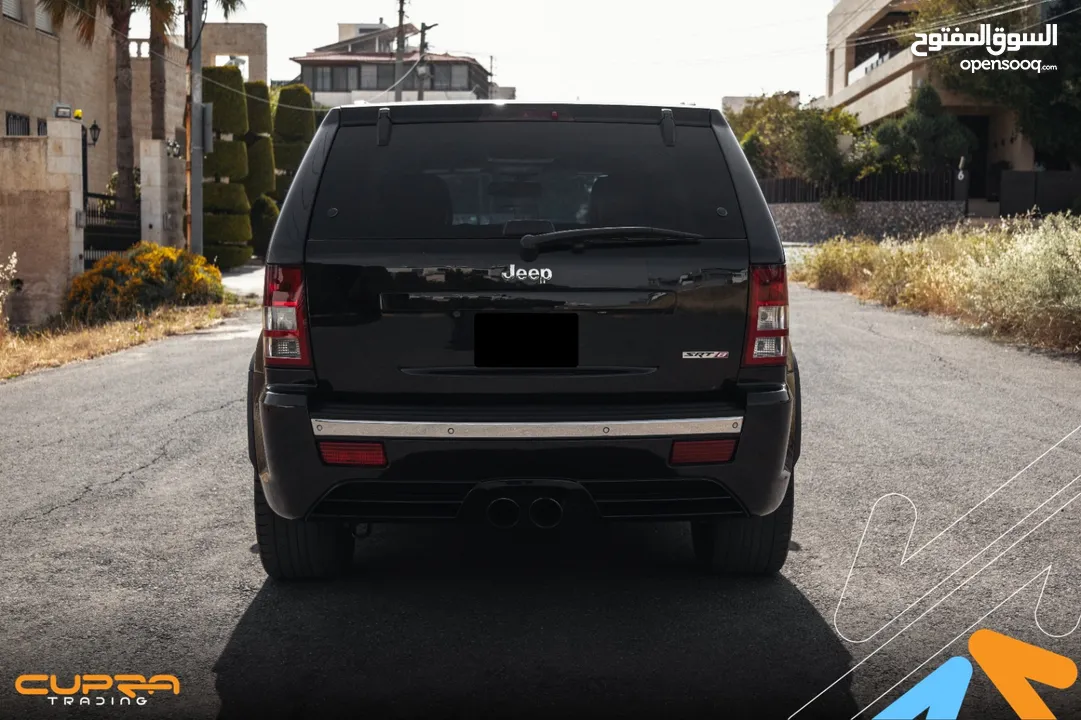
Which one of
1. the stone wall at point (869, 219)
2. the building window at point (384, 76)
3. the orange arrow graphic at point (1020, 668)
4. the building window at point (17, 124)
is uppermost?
the building window at point (384, 76)

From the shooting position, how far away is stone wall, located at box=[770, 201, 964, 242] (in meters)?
41.0

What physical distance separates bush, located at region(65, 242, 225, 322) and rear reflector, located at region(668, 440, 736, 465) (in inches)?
676

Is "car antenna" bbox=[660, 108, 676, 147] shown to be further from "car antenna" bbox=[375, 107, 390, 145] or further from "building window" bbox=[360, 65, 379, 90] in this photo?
"building window" bbox=[360, 65, 379, 90]

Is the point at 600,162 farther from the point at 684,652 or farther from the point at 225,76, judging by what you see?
the point at 225,76

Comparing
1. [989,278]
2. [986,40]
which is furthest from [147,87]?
[989,278]

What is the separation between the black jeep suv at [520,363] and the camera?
13.7ft

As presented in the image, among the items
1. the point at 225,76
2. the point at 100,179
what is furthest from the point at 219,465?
the point at 100,179

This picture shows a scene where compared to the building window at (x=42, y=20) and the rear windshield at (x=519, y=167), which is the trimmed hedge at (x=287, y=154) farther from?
the rear windshield at (x=519, y=167)

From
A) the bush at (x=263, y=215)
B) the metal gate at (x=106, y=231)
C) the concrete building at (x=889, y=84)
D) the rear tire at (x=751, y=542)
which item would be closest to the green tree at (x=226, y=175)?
the bush at (x=263, y=215)

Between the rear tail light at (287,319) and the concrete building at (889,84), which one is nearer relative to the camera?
the rear tail light at (287,319)

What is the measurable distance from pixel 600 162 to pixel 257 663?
2050 millimetres

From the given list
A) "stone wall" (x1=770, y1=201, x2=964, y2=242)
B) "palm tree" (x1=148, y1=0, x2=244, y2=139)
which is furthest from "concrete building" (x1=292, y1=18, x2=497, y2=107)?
"palm tree" (x1=148, y1=0, x2=244, y2=139)

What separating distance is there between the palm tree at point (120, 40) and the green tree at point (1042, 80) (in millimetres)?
25978

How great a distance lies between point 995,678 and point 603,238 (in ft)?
6.09
